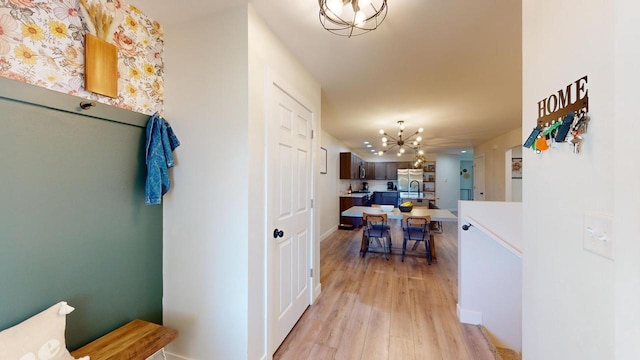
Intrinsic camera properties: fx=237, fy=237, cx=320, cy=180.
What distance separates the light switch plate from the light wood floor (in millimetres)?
1590

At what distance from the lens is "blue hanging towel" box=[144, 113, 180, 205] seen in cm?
148

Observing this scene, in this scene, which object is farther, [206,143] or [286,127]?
[286,127]

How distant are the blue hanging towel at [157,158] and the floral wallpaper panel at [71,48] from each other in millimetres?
163

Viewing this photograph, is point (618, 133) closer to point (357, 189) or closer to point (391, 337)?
point (391, 337)

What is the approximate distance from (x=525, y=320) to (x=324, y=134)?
4.64 meters

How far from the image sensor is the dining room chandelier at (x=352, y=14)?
1.24 metres

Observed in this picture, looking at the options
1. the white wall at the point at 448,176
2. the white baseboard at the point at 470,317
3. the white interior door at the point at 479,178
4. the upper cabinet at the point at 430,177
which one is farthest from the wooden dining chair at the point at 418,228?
the white wall at the point at 448,176

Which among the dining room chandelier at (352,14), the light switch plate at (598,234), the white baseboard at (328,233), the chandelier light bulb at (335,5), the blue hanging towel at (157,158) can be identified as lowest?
the white baseboard at (328,233)

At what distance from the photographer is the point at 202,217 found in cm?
159

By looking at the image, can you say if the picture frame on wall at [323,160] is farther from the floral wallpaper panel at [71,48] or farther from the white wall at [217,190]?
the floral wallpaper panel at [71,48]

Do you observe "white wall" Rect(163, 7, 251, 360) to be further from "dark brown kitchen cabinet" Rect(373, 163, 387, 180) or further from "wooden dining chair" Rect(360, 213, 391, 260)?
"dark brown kitchen cabinet" Rect(373, 163, 387, 180)

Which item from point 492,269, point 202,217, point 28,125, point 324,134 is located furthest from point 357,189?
point 28,125

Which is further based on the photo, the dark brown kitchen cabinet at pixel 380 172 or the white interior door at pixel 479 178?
the dark brown kitchen cabinet at pixel 380 172

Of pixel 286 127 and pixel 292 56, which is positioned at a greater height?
pixel 292 56
